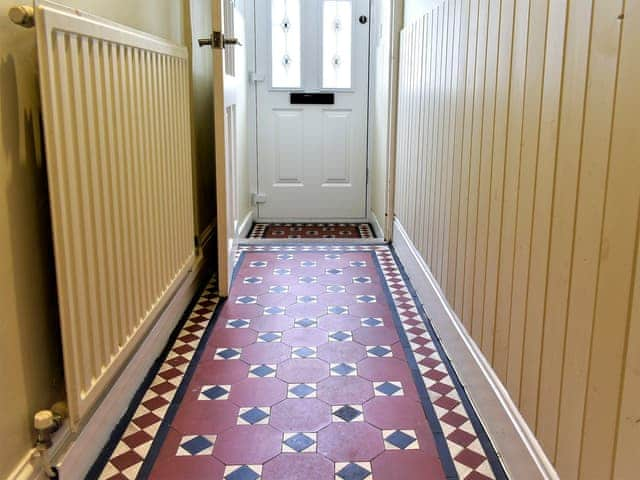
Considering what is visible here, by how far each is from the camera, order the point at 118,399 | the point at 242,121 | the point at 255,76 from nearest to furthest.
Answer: the point at 118,399
the point at 242,121
the point at 255,76

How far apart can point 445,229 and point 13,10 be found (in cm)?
158

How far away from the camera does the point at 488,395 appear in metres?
1.72

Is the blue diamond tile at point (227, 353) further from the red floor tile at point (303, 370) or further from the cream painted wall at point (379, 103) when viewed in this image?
the cream painted wall at point (379, 103)

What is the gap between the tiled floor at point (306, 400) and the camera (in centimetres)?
156

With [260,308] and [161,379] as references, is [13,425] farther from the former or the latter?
[260,308]

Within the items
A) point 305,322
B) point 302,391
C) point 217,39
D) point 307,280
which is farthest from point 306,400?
point 217,39

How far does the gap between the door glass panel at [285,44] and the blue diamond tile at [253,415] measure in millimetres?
3002

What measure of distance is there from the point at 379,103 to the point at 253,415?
2.74 m

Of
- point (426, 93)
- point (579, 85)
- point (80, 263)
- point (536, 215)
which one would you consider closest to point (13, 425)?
point (80, 263)

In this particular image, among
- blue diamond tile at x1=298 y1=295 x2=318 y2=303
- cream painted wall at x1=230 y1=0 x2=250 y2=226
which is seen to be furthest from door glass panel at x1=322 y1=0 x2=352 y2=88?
blue diamond tile at x1=298 y1=295 x2=318 y2=303

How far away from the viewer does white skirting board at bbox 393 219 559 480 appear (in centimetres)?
140

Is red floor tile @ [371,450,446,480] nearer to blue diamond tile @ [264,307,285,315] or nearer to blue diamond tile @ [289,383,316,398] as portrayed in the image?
blue diamond tile @ [289,383,316,398]

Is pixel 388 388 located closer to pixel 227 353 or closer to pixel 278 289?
pixel 227 353

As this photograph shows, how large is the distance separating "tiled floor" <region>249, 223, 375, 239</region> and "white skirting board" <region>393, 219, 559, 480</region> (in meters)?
1.58
